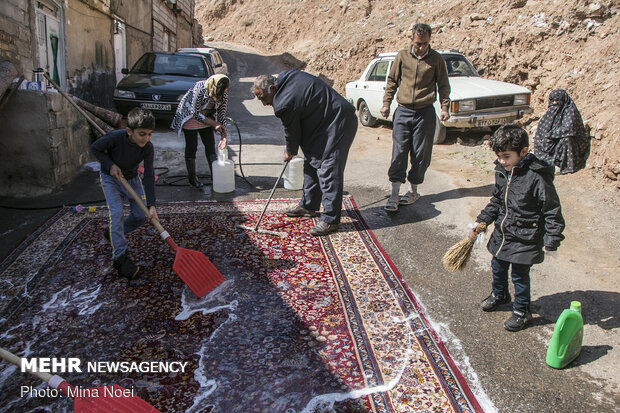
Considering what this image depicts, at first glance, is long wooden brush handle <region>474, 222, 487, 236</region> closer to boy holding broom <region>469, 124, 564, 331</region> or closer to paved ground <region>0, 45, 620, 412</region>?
boy holding broom <region>469, 124, 564, 331</region>

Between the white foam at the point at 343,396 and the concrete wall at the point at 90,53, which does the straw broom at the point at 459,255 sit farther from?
the concrete wall at the point at 90,53

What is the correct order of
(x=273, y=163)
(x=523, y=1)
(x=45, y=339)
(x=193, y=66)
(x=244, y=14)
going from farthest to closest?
(x=244, y=14) → (x=523, y=1) → (x=193, y=66) → (x=273, y=163) → (x=45, y=339)

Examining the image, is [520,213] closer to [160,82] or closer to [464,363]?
[464,363]

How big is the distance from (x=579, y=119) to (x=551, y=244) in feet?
15.7

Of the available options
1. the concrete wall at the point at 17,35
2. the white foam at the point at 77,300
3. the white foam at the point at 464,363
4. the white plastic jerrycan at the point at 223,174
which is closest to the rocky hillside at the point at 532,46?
the white foam at the point at 464,363

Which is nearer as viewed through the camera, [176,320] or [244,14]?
[176,320]

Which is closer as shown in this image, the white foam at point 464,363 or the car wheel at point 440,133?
the white foam at point 464,363

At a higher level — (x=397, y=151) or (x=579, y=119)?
(x=579, y=119)

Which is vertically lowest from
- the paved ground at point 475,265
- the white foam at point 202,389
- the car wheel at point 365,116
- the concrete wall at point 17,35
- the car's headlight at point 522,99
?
the white foam at point 202,389

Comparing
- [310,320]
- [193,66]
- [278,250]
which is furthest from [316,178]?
[193,66]

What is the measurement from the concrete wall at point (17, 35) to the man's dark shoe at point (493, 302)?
21.1 ft

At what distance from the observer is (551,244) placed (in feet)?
9.39

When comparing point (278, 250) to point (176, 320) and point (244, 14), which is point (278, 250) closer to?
point (176, 320)

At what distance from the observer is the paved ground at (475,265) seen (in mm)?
2764
